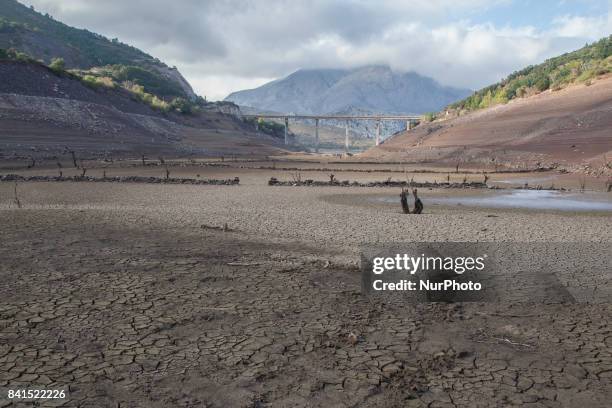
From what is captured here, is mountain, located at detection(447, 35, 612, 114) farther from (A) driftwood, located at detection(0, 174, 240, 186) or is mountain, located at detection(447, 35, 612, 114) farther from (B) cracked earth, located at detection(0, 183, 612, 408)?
(B) cracked earth, located at detection(0, 183, 612, 408)

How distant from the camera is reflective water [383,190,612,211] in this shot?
20766 mm

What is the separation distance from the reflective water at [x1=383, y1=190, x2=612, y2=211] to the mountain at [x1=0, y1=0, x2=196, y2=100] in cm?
10358

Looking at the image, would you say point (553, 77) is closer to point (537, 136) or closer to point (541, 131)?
point (541, 131)

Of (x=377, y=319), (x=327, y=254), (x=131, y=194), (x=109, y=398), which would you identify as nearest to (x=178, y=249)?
(x=327, y=254)

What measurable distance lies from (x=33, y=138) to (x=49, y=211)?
4208 cm

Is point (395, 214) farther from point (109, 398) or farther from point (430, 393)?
point (109, 398)

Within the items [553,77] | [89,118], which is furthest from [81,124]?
[553,77]

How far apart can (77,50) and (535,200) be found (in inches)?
5952

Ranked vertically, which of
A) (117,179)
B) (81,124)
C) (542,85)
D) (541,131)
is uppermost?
(542,85)

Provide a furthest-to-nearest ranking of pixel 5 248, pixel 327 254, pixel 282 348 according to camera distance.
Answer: pixel 327 254 → pixel 5 248 → pixel 282 348

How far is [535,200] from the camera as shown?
2314 cm

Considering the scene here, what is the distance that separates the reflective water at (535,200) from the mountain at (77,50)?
104 metres

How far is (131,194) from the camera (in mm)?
23484

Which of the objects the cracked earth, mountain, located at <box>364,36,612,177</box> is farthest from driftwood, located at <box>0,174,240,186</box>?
mountain, located at <box>364,36,612,177</box>
